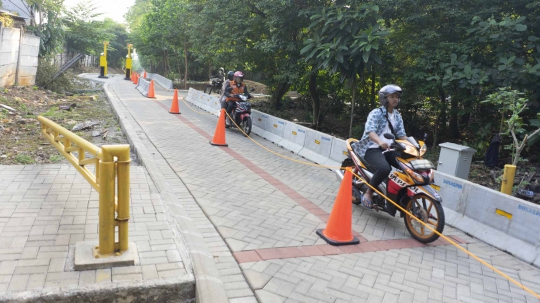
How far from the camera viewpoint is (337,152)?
29.6 feet

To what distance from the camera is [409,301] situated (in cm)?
388

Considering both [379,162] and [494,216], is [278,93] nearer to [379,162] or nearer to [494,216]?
[379,162]

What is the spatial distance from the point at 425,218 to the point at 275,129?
7058 millimetres

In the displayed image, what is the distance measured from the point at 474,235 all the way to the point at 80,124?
9.45m

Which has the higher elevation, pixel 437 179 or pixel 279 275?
pixel 437 179

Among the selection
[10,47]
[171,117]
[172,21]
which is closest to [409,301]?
[171,117]

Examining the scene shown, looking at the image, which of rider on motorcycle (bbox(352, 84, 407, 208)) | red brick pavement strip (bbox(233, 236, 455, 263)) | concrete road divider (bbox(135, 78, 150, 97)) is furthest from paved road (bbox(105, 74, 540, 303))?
concrete road divider (bbox(135, 78, 150, 97))

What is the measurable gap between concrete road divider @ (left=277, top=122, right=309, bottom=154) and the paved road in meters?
2.52

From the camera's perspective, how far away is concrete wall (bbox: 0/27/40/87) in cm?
1478

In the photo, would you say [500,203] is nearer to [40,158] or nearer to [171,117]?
[40,158]

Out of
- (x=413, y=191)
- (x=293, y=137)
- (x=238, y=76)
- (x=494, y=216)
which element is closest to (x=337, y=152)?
(x=293, y=137)

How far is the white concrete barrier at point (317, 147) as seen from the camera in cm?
940

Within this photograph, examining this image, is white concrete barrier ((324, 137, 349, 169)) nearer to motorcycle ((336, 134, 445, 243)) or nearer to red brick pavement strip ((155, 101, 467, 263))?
red brick pavement strip ((155, 101, 467, 263))

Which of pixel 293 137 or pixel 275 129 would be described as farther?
pixel 275 129
